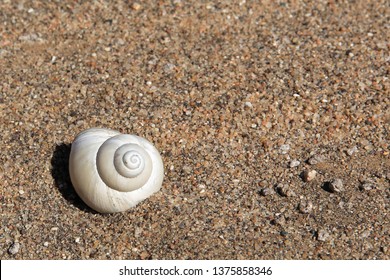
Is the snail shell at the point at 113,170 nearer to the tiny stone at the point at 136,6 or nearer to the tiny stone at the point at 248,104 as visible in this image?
the tiny stone at the point at 248,104

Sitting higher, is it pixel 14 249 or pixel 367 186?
pixel 367 186

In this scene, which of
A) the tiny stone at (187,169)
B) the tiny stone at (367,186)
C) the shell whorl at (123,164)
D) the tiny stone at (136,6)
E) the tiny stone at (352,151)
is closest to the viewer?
the shell whorl at (123,164)

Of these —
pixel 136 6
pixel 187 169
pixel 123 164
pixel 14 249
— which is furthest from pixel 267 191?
pixel 136 6

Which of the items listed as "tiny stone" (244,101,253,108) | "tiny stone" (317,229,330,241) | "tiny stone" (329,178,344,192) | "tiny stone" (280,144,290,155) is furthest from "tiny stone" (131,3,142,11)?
"tiny stone" (317,229,330,241)

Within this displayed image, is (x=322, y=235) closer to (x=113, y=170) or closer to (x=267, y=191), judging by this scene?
(x=267, y=191)

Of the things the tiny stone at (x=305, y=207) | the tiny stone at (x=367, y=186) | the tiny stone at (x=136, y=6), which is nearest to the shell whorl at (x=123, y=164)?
the tiny stone at (x=305, y=207)

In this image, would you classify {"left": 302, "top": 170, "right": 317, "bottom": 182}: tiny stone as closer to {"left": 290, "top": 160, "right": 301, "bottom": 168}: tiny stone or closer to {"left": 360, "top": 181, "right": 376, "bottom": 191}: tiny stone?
{"left": 290, "top": 160, "right": 301, "bottom": 168}: tiny stone
